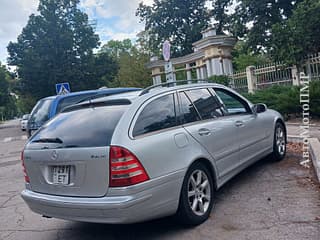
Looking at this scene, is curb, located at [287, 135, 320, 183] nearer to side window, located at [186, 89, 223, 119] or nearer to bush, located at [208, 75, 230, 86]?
side window, located at [186, 89, 223, 119]

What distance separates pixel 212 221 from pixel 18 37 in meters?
33.0

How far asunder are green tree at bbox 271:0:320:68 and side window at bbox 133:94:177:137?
9.38 metres

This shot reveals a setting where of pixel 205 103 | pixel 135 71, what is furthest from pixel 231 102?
pixel 135 71

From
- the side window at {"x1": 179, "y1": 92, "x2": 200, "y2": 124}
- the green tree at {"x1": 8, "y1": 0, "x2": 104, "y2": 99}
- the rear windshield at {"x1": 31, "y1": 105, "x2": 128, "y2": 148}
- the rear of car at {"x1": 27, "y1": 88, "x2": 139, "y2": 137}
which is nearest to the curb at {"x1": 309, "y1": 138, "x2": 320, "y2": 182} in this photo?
the side window at {"x1": 179, "y1": 92, "x2": 200, "y2": 124}

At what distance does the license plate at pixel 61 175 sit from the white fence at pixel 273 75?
10380 mm

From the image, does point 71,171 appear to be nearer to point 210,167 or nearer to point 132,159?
point 132,159

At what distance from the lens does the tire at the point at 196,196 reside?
374cm

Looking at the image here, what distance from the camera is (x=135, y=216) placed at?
3301mm

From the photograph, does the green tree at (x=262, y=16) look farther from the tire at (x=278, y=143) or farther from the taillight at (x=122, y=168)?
the taillight at (x=122, y=168)

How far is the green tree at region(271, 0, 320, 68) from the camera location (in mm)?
12055

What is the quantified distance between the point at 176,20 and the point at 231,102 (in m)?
26.0

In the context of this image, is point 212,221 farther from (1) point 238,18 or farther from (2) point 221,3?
(2) point 221,3

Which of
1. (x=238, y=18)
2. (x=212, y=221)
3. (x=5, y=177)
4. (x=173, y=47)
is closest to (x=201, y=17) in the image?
(x=173, y=47)

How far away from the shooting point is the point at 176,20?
29953mm
